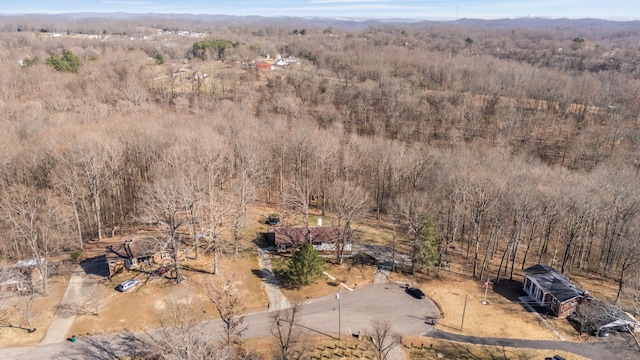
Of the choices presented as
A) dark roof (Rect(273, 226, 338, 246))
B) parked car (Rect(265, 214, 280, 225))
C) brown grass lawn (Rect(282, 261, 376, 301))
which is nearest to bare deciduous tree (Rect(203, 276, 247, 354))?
brown grass lawn (Rect(282, 261, 376, 301))

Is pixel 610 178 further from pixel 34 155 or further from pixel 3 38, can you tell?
pixel 3 38

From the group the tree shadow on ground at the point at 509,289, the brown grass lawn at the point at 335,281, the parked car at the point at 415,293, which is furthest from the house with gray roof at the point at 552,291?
the brown grass lawn at the point at 335,281

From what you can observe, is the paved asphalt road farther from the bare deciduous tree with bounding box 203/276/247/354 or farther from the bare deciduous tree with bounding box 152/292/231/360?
the bare deciduous tree with bounding box 152/292/231/360

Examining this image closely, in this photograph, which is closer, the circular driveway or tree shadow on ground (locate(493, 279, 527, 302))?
the circular driveway

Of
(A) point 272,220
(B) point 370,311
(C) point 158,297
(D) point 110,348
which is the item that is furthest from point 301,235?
(D) point 110,348

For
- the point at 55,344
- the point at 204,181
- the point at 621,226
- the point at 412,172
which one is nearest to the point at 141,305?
the point at 55,344

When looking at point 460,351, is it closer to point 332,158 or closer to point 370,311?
point 370,311

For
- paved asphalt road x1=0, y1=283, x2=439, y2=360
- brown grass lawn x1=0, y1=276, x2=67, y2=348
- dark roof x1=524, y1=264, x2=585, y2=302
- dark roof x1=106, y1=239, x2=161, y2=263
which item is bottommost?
paved asphalt road x1=0, y1=283, x2=439, y2=360
